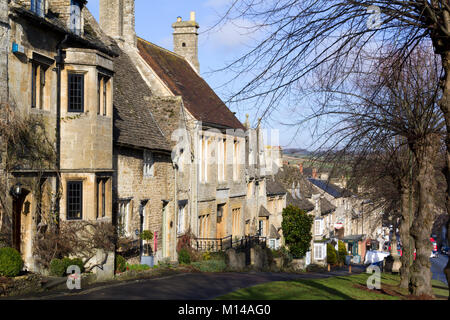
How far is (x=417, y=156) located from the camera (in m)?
18.9

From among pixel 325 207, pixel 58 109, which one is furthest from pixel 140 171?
pixel 325 207

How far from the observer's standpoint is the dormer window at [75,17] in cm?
1962

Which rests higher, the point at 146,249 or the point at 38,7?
the point at 38,7

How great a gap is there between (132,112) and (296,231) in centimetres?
2014

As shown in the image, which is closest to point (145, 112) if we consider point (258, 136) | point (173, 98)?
point (173, 98)

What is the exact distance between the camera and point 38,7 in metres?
17.5

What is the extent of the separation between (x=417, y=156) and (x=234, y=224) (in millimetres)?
19082

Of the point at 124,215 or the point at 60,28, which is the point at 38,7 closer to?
the point at 60,28

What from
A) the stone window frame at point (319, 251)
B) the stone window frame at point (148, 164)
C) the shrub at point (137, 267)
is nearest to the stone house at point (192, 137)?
the stone window frame at point (148, 164)

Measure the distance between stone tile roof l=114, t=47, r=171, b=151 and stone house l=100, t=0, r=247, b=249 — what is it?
597 mm

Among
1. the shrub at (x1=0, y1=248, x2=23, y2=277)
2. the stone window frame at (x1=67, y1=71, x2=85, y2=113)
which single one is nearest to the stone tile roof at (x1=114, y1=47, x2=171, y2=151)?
the stone window frame at (x1=67, y1=71, x2=85, y2=113)

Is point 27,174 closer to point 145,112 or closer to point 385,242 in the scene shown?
point 145,112

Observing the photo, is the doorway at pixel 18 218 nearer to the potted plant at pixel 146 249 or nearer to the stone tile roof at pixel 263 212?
the potted plant at pixel 146 249

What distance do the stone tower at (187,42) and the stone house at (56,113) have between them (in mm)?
19609
